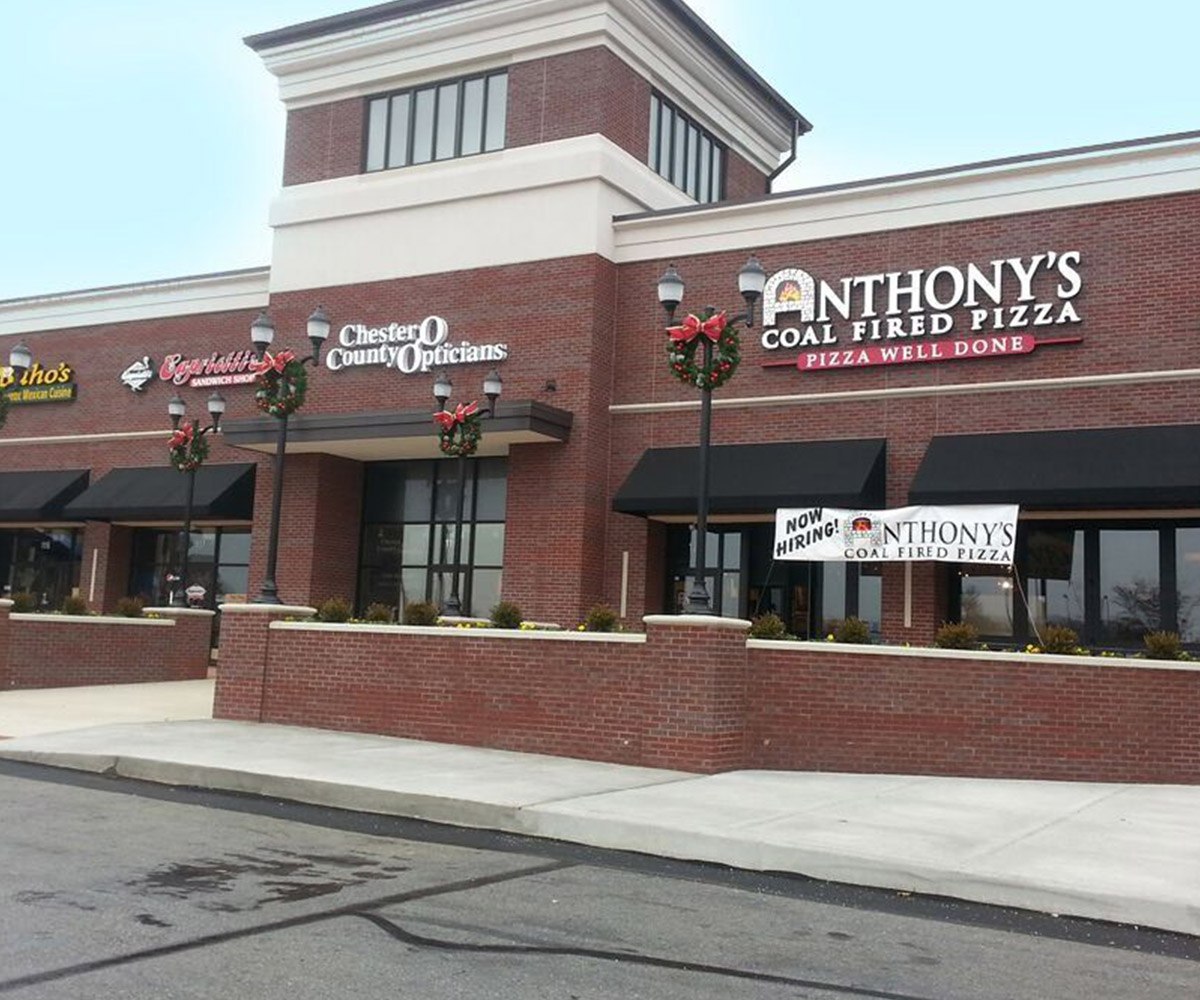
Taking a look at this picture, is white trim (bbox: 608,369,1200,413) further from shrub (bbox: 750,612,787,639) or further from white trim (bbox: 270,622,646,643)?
white trim (bbox: 270,622,646,643)

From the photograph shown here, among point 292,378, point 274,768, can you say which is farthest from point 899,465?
point 274,768

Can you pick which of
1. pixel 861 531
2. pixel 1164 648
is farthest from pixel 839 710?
pixel 861 531

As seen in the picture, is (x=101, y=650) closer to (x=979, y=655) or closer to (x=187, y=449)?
(x=187, y=449)

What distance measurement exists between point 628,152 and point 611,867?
55.4 feet

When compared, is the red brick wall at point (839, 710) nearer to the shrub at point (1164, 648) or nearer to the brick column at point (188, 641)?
the shrub at point (1164, 648)

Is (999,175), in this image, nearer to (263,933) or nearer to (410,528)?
(410,528)

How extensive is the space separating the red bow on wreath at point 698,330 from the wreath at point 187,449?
13.3 m

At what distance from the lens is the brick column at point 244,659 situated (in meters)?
16.1

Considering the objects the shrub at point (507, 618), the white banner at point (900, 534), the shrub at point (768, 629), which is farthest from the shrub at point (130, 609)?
the shrub at point (768, 629)

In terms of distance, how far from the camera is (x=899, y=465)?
19.2m

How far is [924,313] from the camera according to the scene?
19.3 metres

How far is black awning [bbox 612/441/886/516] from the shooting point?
18656 millimetres

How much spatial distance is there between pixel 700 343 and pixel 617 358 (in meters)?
8.07

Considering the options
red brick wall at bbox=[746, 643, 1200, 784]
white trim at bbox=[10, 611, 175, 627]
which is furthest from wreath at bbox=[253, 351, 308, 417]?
red brick wall at bbox=[746, 643, 1200, 784]
